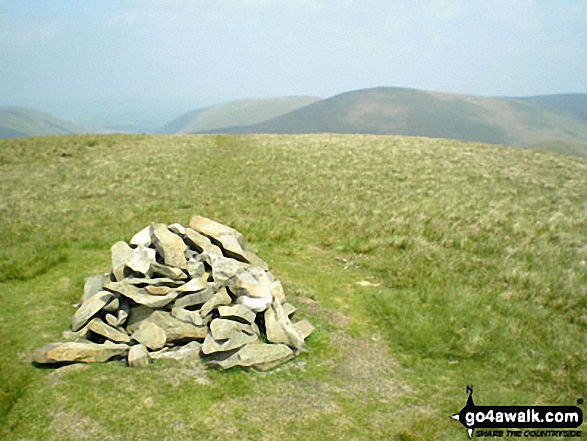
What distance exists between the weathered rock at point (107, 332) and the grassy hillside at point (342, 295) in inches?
37.6

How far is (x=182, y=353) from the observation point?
30.5 feet

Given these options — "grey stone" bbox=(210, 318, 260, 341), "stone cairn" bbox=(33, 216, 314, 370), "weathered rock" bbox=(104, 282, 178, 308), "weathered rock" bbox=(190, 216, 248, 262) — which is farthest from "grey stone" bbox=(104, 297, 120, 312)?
"weathered rock" bbox=(190, 216, 248, 262)

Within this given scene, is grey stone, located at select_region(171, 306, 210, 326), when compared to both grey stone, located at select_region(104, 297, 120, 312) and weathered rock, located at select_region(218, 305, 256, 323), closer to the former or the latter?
weathered rock, located at select_region(218, 305, 256, 323)

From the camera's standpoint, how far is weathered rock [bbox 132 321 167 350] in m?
9.43

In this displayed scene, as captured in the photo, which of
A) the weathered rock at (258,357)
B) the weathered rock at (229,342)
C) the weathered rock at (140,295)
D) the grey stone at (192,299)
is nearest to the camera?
the weathered rock at (258,357)

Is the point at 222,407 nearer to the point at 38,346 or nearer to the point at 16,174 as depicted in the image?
the point at 38,346

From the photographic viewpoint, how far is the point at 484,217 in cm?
2108

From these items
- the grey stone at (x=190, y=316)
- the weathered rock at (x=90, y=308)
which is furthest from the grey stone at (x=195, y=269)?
the weathered rock at (x=90, y=308)

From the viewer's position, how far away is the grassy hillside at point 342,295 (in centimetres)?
765

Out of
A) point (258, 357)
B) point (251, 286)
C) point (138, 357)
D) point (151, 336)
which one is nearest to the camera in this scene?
point (138, 357)

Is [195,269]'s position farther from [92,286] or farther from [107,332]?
[92,286]

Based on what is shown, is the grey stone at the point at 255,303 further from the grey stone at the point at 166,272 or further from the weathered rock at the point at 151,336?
the weathered rock at the point at 151,336

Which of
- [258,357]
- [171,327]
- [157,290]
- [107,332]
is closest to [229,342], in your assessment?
[258,357]

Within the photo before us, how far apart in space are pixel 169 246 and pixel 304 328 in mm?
4559
